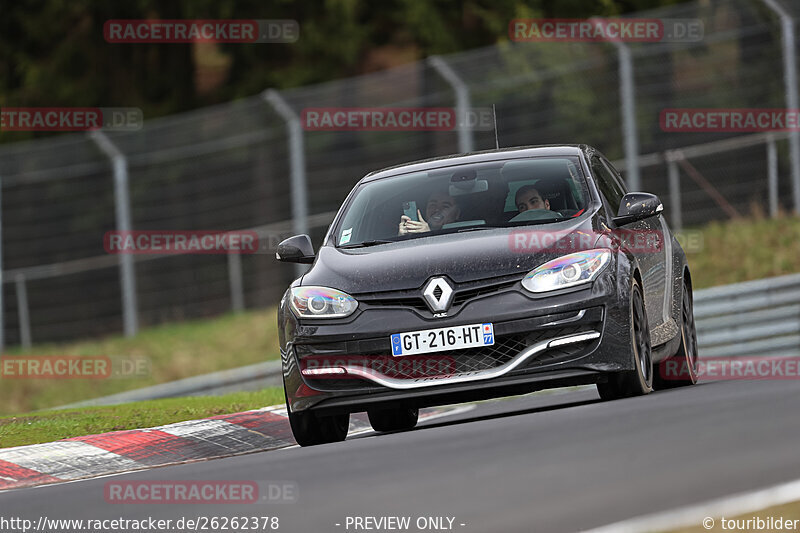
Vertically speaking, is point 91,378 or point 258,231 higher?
point 258,231

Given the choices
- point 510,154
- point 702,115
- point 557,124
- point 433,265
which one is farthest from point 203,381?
point 433,265

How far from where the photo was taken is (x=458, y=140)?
→ 2033cm

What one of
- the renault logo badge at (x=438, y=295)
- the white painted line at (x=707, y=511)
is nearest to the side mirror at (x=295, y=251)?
the renault logo badge at (x=438, y=295)

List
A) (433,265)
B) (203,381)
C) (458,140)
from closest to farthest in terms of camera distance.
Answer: (433,265) → (203,381) → (458,140)

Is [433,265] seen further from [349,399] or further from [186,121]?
[186,121]

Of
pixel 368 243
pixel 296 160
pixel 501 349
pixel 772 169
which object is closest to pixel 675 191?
pixel 772 169

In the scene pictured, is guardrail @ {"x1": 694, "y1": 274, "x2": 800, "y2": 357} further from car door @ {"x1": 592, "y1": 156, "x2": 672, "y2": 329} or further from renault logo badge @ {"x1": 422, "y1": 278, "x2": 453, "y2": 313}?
renault logo badge @ {"x1": 422, "y1": 278, "x2": 453, "y2": 313}

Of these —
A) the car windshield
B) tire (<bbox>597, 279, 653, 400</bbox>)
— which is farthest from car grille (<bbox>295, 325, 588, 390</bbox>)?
the car windshield

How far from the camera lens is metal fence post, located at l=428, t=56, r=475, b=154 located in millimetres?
19891

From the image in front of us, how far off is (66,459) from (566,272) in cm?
303

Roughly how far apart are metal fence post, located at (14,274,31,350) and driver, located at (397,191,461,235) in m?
14.6

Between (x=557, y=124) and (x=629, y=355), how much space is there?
11.9m

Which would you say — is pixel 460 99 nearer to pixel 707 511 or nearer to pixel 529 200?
pixel 529 200

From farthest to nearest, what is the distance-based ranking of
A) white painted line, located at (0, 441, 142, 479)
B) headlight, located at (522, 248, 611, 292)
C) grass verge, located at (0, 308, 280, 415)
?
grass verge, located at (0, 308, 280, 415), white painted line, located at (0, 441, 142, 479), headlight, located at (522, 248, 611, 292)
